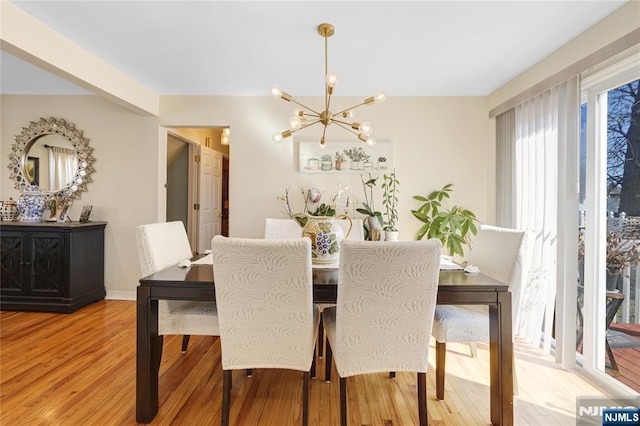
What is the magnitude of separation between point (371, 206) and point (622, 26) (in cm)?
227

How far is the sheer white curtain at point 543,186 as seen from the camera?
2248mm

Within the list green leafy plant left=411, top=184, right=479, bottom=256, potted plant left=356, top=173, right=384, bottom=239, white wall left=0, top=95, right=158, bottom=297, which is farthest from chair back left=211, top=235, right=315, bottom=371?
white wall left=0, top=95, right=158, bottom=297

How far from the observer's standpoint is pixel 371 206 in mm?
3445

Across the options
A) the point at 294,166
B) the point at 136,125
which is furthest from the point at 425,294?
the point at 136,125

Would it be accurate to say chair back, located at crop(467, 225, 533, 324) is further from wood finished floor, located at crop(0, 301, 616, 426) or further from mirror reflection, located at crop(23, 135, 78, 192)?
mirror reflection, located at crop(23, 135, 78, 192)

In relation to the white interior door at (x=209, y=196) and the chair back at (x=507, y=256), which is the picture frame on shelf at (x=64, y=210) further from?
the chair back at (x=507, y=256)

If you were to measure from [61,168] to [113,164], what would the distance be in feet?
1.85

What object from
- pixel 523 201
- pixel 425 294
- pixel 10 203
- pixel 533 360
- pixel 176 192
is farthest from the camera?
pixel 176 192

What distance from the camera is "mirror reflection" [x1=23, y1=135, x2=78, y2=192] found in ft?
11.4

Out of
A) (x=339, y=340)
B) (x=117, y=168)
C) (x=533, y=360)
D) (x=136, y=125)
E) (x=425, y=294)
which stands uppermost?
(x=136, y=125)

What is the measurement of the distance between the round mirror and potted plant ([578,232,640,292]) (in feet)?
15.7

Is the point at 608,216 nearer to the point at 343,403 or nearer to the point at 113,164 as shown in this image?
the point at 343,403

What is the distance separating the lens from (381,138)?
344 centimetres

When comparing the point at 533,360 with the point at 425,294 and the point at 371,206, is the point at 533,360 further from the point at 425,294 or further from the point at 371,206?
the point at 371,206
